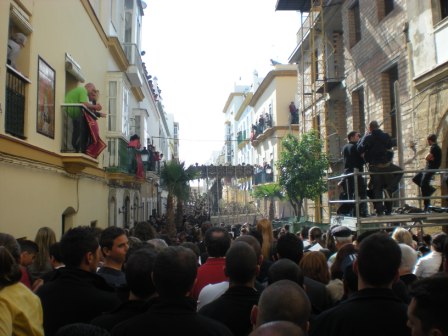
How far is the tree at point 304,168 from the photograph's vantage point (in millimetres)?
18516

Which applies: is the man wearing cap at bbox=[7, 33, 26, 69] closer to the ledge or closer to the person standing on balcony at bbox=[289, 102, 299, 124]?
the ledge

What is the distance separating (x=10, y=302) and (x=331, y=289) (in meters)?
2.45

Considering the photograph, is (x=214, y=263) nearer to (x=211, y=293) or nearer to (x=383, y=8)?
(x=211, y=293)

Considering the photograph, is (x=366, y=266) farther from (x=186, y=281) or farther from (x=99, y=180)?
(x=99, y=180)

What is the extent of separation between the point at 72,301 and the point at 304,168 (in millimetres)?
15957

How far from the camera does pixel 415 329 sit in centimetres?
204

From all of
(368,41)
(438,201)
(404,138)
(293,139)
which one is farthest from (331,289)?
(293,139)

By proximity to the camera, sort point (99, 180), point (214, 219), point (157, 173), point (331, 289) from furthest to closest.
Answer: point (214, 219) < point (157, 173) < point (99, 180) < point (331, 289)

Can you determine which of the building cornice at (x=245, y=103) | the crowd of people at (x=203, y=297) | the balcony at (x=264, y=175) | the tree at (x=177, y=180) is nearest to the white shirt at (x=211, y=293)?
the crowd of people at (x=203, y=297)

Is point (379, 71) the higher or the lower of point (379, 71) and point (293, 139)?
the higher

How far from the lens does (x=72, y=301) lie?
10.3 ft

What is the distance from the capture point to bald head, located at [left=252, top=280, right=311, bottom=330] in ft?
7.64

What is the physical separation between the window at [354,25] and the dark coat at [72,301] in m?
15.5


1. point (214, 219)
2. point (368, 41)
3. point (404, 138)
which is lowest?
point (214, 219)
